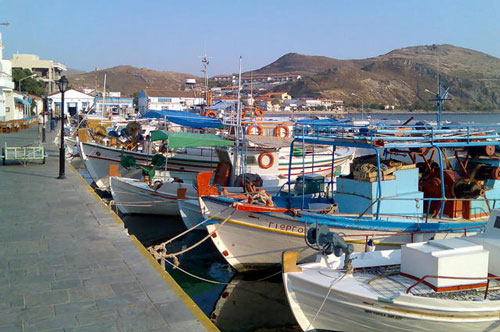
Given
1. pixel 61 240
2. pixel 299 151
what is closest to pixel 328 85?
pixel 299 151

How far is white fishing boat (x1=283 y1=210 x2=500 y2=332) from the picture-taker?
7.03 m

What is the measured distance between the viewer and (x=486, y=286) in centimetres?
745

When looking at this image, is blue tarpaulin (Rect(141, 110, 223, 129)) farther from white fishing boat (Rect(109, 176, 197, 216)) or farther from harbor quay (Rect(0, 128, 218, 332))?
harbor quay (Rect(0, 128, 218, 332))

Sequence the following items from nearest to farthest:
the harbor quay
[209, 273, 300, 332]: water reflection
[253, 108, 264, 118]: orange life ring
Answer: the harbor quay < [209, 273, 300, 332]: water reflection < [253, 108, 264, 118]: orange life ring

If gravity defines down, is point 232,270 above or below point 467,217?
below

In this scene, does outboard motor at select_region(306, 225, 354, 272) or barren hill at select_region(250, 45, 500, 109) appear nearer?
outboard motor at select_region(306, 225, 354, 272)

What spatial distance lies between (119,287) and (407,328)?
4431 mm

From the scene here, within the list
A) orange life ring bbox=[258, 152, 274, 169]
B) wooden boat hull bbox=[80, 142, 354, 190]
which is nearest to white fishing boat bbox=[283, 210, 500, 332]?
orange life ring bbox=[258, 152, 274, 169]

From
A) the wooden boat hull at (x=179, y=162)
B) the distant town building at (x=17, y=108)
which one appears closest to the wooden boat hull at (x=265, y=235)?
the wooden boat hull at (x=179, y=162)

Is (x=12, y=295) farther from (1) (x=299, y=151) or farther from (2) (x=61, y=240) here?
(1) (x=299, y=151)

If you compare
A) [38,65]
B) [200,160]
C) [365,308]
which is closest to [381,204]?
[365,308]

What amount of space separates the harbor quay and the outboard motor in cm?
286

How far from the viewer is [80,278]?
7.47m

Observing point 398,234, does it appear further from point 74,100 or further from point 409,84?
point 409,84
